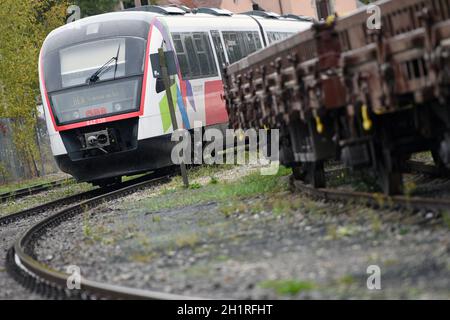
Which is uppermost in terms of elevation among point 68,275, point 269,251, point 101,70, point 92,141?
point 101,70

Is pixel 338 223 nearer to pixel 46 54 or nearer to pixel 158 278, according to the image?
pixel 158 278

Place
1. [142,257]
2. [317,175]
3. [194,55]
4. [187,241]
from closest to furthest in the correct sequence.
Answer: [142,257] → [187,241] → [317,175] → [194,55]

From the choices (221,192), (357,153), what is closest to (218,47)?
→ (221,192)

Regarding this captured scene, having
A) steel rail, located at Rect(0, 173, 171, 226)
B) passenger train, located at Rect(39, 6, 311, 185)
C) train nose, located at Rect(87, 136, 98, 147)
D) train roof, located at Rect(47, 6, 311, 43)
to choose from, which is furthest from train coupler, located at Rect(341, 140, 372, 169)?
train roof, located at Rect(47, 6, 311, 43)

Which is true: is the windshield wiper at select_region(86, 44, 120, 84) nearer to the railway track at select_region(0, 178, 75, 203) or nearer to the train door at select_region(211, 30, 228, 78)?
the train door at select_region(211, 30, 228, 78)

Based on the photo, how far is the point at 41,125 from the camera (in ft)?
137

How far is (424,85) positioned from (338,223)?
216 centimetres

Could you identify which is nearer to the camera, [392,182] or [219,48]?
[392,182]

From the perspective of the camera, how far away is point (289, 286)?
7.20 m

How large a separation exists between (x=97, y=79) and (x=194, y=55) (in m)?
2.76

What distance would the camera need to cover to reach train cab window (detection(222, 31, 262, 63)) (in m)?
24.5

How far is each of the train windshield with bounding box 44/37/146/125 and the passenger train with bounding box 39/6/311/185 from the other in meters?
0.02

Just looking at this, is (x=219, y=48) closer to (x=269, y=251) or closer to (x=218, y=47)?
(x=218, y=47)
